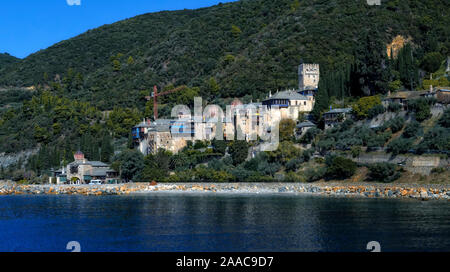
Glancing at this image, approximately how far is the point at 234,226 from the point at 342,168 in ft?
90.7

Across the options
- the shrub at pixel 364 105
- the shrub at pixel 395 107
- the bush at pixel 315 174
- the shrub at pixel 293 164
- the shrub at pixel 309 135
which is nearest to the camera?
the bush at pixel 315 174

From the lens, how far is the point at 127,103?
386ft

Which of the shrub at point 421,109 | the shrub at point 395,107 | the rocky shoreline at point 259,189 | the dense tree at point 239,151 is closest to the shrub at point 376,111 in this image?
the shrub at point 395,107

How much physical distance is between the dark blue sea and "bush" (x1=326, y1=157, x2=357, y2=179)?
10848 mm

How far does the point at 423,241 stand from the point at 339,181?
31.8 metres

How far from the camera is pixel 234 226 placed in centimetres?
3195

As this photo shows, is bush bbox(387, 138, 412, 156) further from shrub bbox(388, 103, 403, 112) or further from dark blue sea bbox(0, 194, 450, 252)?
dark blue sea bbox(0, 194, 450, 252)

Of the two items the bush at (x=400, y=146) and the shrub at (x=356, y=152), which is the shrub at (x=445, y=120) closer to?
the bush at (x=400, y=146)

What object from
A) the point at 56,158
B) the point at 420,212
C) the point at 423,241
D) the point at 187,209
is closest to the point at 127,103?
the point at 56,158

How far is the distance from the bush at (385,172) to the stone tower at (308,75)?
35775 mm

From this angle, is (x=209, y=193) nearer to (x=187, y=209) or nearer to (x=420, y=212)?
(x=187, y=209)

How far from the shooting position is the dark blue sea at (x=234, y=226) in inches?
1032

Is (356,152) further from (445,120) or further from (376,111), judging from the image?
(445,120)

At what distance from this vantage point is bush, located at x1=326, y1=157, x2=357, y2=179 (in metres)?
57.2
